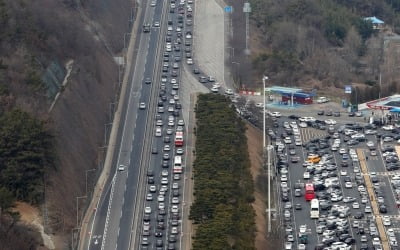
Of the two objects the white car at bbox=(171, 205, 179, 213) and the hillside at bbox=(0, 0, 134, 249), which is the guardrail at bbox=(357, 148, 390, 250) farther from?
the hillside at bbox=(0, 0, 134, 249)

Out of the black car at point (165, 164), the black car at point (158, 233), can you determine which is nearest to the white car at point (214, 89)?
the black car at point (165, 164)

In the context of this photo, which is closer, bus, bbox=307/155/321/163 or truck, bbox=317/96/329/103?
bus, bbox=307/155/321/163

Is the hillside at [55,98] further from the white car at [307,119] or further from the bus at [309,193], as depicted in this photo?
the white car at [307,119]

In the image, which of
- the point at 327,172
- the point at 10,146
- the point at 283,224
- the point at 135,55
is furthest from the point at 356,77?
the point at 10,146

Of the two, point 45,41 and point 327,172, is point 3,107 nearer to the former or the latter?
point 45,41

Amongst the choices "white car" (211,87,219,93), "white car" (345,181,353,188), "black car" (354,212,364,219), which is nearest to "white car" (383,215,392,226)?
"black car" (354,212,364,219)
